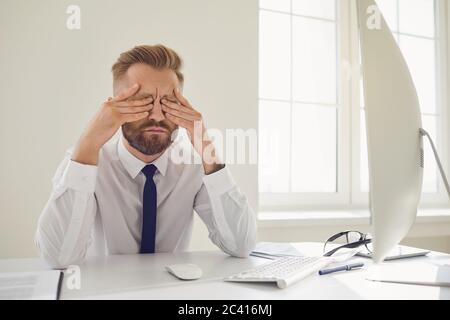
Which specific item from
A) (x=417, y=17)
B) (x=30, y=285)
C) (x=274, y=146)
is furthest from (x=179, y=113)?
(x=417, y=17)

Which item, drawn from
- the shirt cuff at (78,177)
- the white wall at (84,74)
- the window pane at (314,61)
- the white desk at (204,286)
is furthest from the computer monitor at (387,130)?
the window pane at (314,61)

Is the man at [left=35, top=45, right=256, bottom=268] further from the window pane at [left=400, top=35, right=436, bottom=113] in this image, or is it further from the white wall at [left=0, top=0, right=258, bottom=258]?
the window pane at [left=400, top=35, right=436, bottom=113]

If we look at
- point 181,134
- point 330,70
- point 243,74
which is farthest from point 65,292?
point 330,70

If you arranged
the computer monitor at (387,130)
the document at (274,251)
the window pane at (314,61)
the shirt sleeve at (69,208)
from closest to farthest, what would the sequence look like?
the computer monitor at (387,130) → the shirt sleeve at (69,208) → the document at (274,251) → the window pane at (314,61)

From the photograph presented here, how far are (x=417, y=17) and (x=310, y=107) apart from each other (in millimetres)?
1098

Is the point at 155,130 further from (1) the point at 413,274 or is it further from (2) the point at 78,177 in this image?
(1) the point at 413,274

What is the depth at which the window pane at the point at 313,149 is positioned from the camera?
8.21ft

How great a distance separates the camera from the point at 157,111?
4.25 ft

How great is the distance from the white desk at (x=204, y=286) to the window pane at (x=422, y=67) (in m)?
2.21

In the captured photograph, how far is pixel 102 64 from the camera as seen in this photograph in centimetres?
194

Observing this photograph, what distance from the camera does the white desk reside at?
786 mm

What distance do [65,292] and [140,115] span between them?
0.59 meters

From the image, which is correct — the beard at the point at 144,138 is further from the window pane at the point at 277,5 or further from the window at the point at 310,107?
the window pane at the point at 277,5
